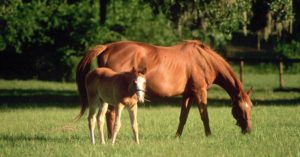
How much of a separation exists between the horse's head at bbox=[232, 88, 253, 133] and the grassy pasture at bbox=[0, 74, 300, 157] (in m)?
0.27

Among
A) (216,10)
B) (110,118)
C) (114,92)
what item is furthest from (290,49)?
(114,92)

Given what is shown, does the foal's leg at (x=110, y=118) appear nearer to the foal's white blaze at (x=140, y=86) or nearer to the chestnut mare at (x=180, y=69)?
the chestnut mare at (x=180, y=69)

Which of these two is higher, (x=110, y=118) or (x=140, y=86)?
(x=140, y=86)

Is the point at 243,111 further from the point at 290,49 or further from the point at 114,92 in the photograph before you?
the point at 290,49

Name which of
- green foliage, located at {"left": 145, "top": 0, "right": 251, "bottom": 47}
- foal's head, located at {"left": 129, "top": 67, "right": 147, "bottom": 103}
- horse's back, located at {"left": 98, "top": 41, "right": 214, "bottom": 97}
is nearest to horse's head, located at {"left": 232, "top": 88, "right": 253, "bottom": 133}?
horse's back, located at {"left": 98, "top": 41, "right": 214, "bottom": 97}

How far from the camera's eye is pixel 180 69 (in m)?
14.7

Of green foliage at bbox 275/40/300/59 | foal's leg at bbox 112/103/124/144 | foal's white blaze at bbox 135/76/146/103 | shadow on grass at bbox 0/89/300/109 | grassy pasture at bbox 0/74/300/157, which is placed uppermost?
foal's white blaze at bbox 135/76/146/103

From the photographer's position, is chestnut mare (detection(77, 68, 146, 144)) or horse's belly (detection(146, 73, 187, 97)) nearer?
chestnut mare (detection(77, 68, 146, 144))

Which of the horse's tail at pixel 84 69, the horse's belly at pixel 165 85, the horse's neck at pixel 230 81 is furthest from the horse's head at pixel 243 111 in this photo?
the horse's tail at pixel 84 69

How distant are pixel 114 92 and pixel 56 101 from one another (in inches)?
562

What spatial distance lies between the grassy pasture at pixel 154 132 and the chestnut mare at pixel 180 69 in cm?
60

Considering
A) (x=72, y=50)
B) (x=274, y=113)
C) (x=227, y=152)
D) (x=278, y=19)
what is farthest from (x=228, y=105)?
(x=72, y=50)

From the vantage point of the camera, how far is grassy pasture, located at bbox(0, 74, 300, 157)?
1166 centimetres

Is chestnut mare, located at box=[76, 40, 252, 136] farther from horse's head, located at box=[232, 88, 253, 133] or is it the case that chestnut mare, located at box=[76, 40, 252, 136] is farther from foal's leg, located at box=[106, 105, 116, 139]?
foal's leg, located at box=[106, 105, 116, 139]
